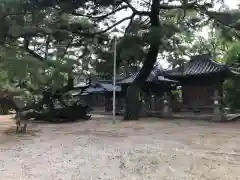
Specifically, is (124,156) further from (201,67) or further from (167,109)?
(201,67)

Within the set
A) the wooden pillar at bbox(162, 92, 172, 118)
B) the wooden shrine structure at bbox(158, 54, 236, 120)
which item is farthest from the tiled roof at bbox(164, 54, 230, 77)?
the wooden pillar at bbox(162, 92, 172, 118)

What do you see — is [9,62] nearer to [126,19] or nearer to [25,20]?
[25,20]

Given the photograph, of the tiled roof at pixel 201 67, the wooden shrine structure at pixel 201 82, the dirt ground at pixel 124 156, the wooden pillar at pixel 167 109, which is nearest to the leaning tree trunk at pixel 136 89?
the wooden pillar at pixel 167 109

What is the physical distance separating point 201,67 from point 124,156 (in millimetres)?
10378

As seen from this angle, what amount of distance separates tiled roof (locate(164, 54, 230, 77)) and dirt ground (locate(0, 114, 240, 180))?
5.51m

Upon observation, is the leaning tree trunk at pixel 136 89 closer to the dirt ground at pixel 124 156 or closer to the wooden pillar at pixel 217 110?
the wooden pillar at pixel 217 110

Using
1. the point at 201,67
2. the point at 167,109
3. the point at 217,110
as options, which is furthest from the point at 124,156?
the point at 201,67

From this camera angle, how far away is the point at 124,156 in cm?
693

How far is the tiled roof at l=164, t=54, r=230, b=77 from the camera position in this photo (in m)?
15.3

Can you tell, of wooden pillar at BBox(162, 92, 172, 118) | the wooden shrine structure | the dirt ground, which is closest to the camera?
the dirt ground

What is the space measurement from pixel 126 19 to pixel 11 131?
6.62 metres

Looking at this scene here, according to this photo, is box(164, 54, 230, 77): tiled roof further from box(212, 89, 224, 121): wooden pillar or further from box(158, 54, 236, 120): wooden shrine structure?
box(212, 89, 224, 121): wooden pillar

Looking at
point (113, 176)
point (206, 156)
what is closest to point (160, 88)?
point (206, 156)

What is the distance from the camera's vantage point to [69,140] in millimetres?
9250
